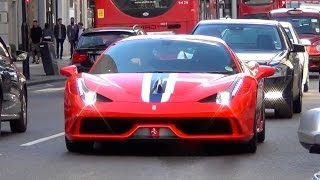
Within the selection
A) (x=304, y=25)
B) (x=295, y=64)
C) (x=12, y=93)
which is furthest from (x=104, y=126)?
(x=304, y=25)

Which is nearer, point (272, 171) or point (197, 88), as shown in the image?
point (272, 171)

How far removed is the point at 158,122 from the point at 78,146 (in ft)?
3.69

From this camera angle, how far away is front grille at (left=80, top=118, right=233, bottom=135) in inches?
421

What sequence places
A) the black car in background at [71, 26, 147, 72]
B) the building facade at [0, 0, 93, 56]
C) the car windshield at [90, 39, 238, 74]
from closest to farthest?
the car windshield at [90, 39, 238, 74] → the black car in background at [71, 26, 147, 72] → the building facade at [0, 0, 93, 56]

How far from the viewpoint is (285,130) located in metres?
14.4

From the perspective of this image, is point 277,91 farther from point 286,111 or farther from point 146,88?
point 146,88

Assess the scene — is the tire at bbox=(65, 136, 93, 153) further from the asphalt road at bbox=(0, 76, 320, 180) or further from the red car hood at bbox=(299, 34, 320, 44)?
the red car hood at bbox=(299, 34, 320, 44)

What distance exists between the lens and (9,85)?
14.4m

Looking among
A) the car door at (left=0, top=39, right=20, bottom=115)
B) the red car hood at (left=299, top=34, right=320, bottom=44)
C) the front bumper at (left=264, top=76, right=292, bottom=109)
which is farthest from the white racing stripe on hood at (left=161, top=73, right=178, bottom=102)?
the red car hood at (left=299, top=34, right=320, bottom=44)

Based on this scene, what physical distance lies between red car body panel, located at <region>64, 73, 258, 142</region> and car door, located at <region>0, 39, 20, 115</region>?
320 centimetres

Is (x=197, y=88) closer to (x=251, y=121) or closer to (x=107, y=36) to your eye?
(x=251, y=121)

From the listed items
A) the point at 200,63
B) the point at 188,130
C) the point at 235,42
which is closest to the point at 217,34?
the point at 235,42

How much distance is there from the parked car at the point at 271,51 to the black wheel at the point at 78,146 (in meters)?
5.21

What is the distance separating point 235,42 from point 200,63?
18.6ft
